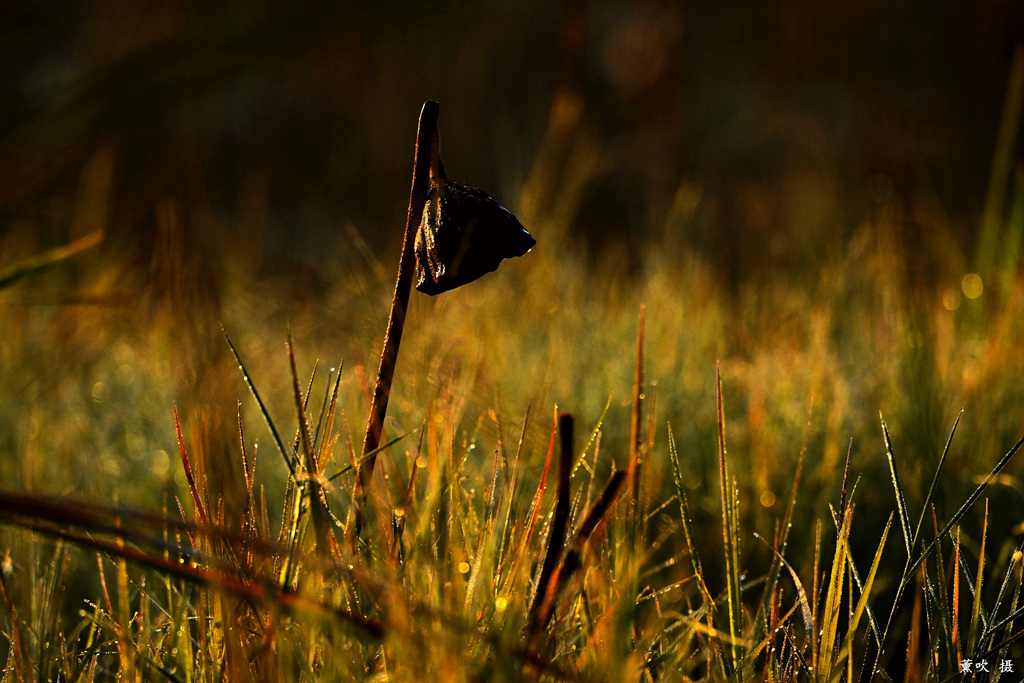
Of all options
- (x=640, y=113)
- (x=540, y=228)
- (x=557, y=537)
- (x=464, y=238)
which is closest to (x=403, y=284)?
(x=464, y=238)

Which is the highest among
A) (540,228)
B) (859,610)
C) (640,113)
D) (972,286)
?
(640,113)

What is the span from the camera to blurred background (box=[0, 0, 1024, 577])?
2.30 feet

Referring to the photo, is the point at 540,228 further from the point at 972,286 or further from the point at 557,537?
the point at 557,537

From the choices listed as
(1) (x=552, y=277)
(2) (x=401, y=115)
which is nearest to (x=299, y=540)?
(1) (x=552, y=277)

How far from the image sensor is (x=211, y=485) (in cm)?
57

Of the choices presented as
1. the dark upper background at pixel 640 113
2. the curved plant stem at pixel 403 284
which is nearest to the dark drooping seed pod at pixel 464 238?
the curved plant stem at pixel 403 284

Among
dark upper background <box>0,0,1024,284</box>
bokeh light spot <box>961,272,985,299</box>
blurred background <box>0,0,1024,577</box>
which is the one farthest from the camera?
dark upper background <box>0,0,1024,284</box>

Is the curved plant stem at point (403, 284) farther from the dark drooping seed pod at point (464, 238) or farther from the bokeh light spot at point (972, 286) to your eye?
the bokeh light spot at point (972, 286)

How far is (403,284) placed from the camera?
0.47 m

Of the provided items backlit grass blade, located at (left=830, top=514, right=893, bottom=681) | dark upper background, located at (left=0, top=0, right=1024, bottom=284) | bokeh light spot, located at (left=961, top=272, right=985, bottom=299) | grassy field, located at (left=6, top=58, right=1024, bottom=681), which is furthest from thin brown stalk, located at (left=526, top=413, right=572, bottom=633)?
dark upper background, located at (left=0, top=0, right=1024, bottom=284)

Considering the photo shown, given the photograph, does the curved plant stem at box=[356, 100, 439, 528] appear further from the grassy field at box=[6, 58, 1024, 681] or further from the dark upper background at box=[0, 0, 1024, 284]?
the dark upper background at box=[0, 0, 1024, 284]

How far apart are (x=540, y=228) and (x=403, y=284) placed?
1424mm

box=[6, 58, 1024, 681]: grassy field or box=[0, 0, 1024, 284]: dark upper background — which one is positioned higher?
box=[0, 0, 1024, 284]: dark upper background

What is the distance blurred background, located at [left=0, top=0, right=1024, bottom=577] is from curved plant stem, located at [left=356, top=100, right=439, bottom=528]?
0.06 meters
